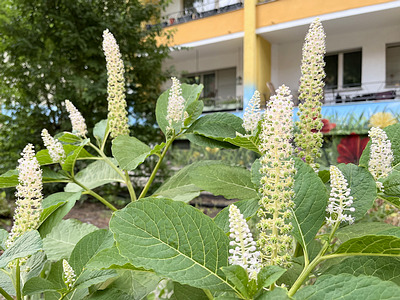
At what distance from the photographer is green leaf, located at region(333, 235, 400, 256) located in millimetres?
343

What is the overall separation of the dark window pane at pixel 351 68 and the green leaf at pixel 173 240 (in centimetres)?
845

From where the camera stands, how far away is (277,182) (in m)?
0.39

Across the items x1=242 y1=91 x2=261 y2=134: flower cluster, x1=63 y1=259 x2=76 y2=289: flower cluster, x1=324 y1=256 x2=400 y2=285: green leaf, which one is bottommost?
x1=63 y1=259 x2=76 y2=289: flower cluster

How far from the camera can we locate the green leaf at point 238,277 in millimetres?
329

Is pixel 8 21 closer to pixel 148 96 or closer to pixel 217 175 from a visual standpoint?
pixel 148 96

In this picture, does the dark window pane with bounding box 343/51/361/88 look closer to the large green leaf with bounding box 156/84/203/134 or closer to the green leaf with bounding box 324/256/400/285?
the large green leaf with bounding box 156/84/203/134

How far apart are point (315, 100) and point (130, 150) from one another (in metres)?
0.38

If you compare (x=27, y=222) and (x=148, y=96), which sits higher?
(x=148, y=96)

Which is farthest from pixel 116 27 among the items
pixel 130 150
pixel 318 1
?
pixel 130 150

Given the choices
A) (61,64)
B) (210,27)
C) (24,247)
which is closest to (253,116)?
(24,247)

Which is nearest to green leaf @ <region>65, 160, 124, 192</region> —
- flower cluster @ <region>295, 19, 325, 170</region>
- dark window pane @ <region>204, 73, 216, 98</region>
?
flower cluster @ <region>295, 19, 325, 170</region>

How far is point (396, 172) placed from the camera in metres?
0.53

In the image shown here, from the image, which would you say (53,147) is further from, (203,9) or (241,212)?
(203,9)

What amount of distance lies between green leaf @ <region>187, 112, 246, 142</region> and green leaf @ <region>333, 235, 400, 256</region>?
0.36m
